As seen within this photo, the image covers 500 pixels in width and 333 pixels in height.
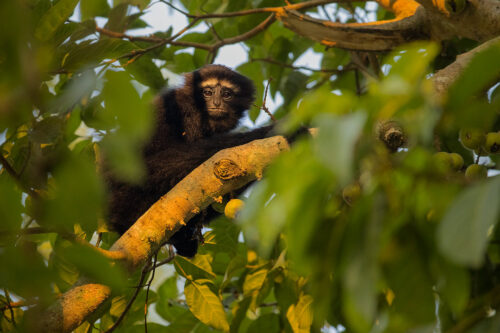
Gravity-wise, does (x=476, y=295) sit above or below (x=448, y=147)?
→ above

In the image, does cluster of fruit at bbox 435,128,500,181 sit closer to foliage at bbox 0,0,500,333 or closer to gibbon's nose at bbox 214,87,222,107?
foliage at bbox 0,0,500,333

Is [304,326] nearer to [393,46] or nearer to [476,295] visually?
[476,295]

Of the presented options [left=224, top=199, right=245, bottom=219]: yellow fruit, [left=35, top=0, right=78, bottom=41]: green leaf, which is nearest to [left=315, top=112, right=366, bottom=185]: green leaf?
[left=224, top=199, right=245, bottom=219]: yellow fruit

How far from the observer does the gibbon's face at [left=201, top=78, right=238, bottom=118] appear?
5.42 meters

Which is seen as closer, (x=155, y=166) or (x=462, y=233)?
(x=462, y=233)

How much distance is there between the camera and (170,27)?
4902mm

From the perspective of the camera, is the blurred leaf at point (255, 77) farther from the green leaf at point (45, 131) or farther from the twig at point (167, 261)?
the green leaf at point (45, 131)

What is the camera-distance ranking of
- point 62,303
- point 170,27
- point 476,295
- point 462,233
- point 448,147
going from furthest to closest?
point 170,27
point 448,147
point 62,303
point 476,295
point 462,233

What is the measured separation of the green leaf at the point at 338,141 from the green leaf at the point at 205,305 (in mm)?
2414

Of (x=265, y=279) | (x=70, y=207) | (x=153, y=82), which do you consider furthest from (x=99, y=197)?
(x=153, y=82)

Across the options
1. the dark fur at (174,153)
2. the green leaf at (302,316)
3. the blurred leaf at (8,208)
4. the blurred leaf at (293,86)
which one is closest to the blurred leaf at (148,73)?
the dark fur at (174,153)

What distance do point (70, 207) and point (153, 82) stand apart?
11.4 ft

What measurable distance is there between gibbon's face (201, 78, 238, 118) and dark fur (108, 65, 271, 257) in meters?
0.09

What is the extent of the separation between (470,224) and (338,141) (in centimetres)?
37
